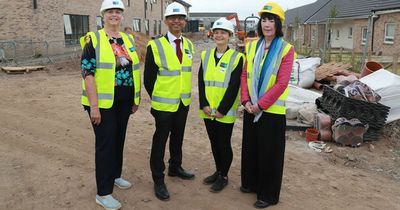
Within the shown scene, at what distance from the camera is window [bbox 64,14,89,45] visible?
21803 mm

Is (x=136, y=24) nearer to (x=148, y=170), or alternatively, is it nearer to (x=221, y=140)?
(x=148, y=170)

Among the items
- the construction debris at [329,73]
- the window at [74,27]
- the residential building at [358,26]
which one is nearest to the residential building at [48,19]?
the window at [74,27]

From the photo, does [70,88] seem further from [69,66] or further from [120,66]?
[120,66]

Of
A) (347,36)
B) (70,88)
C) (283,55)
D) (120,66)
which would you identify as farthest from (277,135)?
(347,36)

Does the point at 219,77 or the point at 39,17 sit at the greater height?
the point at 39,17

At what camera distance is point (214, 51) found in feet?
13.1

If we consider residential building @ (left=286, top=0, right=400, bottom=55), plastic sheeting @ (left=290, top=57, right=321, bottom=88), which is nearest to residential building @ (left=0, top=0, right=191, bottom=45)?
plastic sheeting @ (left=290, top=57, right=321, bottom=88)

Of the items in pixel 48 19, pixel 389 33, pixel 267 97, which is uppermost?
pixel 48 19

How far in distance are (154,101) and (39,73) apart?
11.6 meters

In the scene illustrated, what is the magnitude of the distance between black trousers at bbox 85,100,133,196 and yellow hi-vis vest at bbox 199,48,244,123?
2.90 ft

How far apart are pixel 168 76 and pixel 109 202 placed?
4.84ft

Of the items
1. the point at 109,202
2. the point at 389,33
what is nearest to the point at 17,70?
the point at 109,202

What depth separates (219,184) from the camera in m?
4.26

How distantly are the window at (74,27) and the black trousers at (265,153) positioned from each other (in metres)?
20.2
